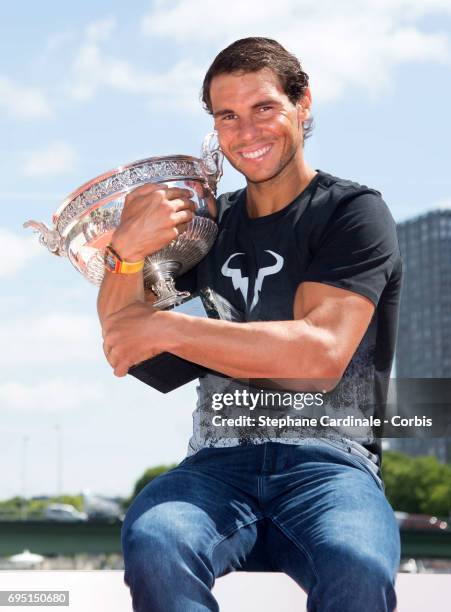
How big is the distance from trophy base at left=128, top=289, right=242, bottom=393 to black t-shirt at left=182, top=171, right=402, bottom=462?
0.03 metres

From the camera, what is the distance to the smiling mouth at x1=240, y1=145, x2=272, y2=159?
7.49 feet

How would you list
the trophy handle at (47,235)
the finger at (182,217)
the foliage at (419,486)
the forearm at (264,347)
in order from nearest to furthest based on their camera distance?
the forearm at (264,347), the finger at (182,217), the trophy handle at (47,235), the foliage at (419,486)

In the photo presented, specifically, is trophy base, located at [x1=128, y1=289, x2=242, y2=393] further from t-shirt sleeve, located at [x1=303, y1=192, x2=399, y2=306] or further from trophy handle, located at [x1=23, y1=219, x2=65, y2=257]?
trophy handle, located at [x1=23, y1=219, x2=65, y2=257]

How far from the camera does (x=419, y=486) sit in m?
61.5

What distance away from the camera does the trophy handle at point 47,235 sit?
8.22 feet

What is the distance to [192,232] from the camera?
2318 mm

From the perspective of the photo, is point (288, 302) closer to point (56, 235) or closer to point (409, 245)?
point (56, 235)

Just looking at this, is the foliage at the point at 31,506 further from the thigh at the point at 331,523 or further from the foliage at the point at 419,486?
the thigh at the point at 331,523

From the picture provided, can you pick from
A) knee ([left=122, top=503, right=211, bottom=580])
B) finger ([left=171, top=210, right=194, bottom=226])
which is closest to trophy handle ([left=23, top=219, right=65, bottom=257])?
finger ([left=171, top=210, right=194, bottom=226])

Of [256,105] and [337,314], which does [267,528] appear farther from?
[256,105]

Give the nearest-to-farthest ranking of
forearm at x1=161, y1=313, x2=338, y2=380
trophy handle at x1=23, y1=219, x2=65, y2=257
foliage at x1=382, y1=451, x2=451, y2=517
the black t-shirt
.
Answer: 1. forearm at x1=161, y1=313, x2=338, y2=380
2. the black t-shirt
3. trophy handle at x1=23, y1=219, x2=65, y2=257
4. foliage at x1=382, y1=451, x2=451, y2=517

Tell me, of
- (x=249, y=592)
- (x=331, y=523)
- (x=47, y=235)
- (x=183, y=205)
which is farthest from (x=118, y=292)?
(x=249, y=592)

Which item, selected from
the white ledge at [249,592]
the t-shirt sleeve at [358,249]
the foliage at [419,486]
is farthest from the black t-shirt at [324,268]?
the foliage at [419,486]

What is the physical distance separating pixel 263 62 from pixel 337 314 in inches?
26.0
